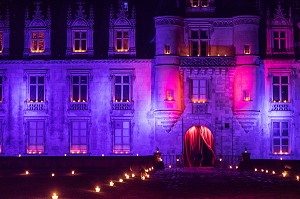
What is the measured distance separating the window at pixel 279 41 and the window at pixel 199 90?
258 inches

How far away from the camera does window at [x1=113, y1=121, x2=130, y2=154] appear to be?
4909 centimetres

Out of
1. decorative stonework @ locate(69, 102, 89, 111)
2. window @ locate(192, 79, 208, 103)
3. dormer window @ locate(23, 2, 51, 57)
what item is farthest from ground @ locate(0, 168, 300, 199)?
dormer window @ locate(23, 2, 51, 57)

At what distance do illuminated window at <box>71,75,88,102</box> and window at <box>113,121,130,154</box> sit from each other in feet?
11.2

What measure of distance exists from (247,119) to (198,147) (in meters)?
4.92

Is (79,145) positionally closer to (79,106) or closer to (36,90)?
(79,106)

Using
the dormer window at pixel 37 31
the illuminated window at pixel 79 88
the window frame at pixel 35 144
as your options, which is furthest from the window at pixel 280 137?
the dormer window at pixel 37 31

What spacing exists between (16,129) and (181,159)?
1347cm

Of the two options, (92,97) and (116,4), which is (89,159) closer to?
(92,97)

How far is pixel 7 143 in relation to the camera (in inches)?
1944

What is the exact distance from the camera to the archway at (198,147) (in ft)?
162

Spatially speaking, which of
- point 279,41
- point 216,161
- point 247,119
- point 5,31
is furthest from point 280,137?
point 5,31

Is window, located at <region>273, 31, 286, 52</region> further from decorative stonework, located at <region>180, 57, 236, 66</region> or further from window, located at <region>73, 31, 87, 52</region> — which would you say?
window, located at <region>73, 31, 87, 52</region>

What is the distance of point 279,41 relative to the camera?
49.5 meters

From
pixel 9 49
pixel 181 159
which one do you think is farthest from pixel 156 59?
pixel 9 49
